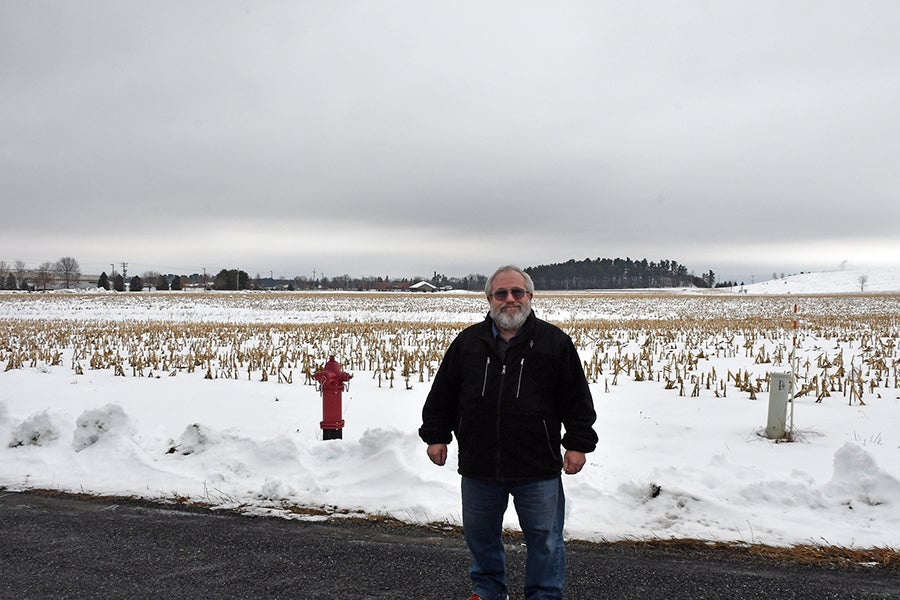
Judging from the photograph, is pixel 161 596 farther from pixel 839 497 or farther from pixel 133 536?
pixel 839 497

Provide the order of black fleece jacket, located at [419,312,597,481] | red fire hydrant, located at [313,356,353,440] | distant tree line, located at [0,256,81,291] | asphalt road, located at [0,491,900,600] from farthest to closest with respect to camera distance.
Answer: distant tree line, located at [0,256,81,291]
red fire hydrant, located at [313,356,353,440]
asphalt road, located at [0,491,900,600]
black fleece jacket, located at [419,312,597,481]

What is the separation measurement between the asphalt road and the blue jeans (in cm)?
35

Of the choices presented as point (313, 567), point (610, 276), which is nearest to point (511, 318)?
point (313, 567)

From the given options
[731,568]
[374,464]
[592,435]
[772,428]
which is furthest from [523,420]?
[772,428]

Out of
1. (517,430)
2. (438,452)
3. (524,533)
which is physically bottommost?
(524,533)

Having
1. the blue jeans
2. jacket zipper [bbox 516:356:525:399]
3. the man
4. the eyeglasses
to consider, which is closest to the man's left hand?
the man

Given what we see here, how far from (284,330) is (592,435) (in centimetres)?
2067

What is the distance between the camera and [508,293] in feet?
11.5

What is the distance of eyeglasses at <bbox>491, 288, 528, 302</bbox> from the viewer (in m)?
3.49

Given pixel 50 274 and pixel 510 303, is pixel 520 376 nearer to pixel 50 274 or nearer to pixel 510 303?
pixel 510 303

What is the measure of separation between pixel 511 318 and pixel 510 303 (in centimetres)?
9

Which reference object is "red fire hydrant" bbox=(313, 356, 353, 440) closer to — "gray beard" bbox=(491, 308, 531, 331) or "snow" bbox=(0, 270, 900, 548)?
"snow" bbox=(0, 270, 900, 548)

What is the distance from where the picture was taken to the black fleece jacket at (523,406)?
3.41 m

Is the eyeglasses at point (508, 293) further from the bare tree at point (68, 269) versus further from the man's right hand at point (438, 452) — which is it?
the bare tree at point (68, 269)
